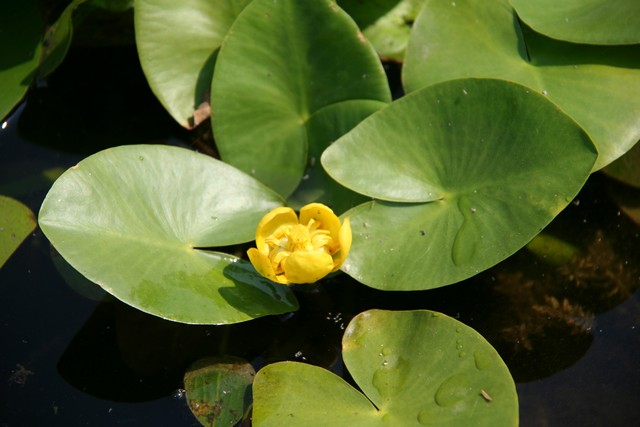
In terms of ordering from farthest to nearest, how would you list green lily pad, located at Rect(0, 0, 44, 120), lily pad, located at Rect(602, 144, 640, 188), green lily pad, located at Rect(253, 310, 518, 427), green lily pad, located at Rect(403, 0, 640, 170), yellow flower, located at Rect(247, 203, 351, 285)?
1. green lily pad, located at Rect(0, 0, 44, 120)
2. lily pad, located at Rect(602, 144, 640, 188)
3. green lily pad, located at Rect(403, 0, 640, 170)
4. yellow flower, located at Rect(247, 203, 351, 285)
5. green lily pad, located at Rect(253, 310, 518, 427)

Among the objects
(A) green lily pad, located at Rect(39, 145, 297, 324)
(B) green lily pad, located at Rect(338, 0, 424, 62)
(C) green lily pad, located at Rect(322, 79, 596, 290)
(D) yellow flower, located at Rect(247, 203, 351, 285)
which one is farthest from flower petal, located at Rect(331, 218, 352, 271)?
(B) green lily pad, located at Rect(338, 0, 424, 62)

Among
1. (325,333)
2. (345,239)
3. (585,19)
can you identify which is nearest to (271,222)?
(345,239)

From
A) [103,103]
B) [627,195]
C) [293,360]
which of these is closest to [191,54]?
[103,103]

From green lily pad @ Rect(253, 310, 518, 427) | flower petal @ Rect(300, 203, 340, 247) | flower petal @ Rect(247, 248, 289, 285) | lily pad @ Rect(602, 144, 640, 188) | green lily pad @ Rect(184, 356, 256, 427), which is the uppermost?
flower petal @ Rect(300, 203, 340, 247)

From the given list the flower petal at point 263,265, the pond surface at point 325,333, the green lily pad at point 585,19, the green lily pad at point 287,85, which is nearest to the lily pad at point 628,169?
the pond surface at point 325,333

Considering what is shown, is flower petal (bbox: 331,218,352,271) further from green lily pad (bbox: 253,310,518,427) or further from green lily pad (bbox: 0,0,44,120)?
green lily pad (bbox: 0,0,44,120)

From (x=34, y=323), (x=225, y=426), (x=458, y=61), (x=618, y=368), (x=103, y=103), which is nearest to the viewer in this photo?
(x=225, y=426)

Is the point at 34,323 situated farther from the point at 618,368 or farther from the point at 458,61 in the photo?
the point at 618,368
